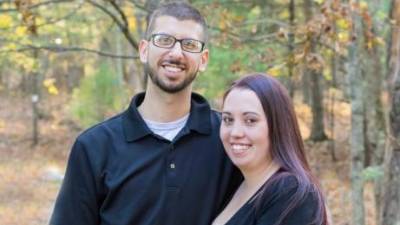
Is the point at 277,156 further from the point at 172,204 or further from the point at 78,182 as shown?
the point at 78,182

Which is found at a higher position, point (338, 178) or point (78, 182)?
point (78, 182)

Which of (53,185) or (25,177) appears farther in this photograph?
(25,177)

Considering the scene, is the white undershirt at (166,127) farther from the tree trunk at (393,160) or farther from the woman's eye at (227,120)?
the tree trunk at (393,160)

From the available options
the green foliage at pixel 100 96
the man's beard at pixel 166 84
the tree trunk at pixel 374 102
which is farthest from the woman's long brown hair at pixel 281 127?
the green foliage at pixel 100 96

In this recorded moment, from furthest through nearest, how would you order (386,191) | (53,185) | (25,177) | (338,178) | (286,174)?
(25,177), (53,185), (338,178), (386,191), (286,174)

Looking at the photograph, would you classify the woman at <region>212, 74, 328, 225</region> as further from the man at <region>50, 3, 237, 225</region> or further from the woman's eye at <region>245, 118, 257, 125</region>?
the man at <region>50, 3, 237, 225</region>

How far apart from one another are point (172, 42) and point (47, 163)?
17.7 metres

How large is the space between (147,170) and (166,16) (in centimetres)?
66

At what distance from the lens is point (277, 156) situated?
2.51 metres

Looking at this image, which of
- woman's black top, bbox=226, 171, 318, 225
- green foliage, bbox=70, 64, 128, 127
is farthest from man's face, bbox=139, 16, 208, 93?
green foliage, bbox=70, 64, 128, 127

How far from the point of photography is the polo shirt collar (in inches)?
107

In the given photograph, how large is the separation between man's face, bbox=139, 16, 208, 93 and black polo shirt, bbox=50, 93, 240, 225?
193 mm

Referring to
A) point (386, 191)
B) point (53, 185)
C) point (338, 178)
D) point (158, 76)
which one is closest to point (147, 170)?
point (158, 76)

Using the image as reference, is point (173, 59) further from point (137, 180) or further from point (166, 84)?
point (137, 180)
